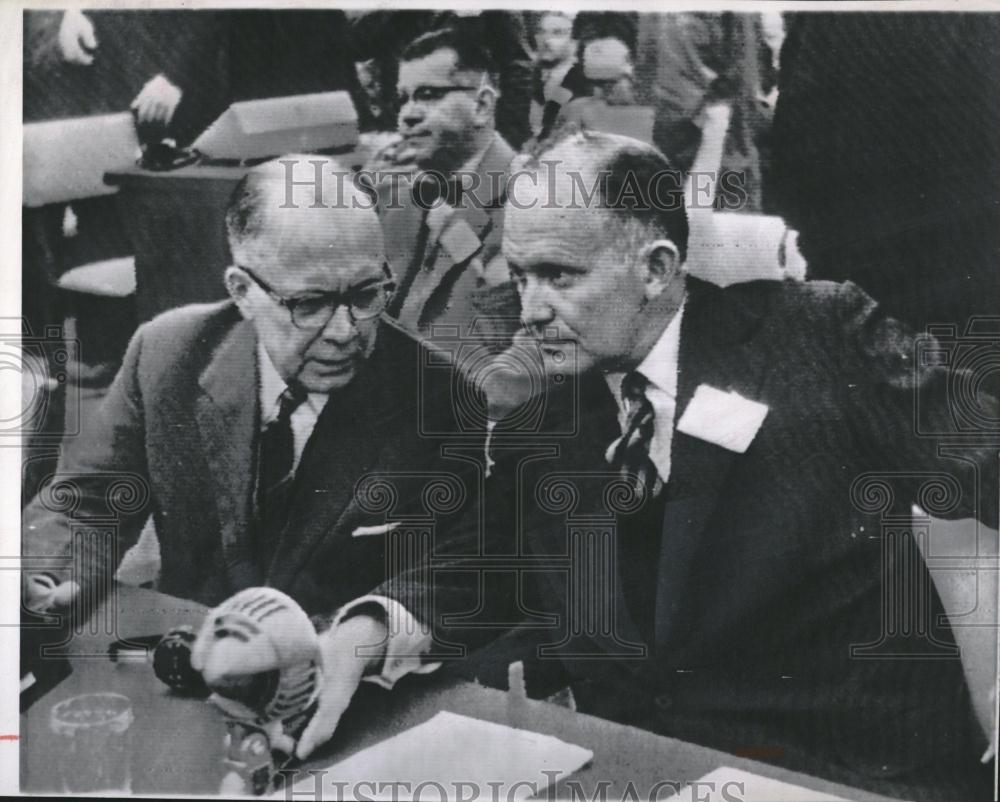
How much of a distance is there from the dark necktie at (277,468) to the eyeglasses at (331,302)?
21 centimetres

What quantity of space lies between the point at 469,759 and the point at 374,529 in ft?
2.32

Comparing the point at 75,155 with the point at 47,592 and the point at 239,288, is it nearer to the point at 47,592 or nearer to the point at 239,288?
the point at 239,288

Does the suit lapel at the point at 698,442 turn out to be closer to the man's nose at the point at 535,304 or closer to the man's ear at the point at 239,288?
the man's nose at the point at 535,304

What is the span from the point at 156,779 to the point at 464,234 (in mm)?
1791

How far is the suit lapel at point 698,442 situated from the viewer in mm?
2893

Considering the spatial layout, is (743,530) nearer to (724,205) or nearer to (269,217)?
(724,205)

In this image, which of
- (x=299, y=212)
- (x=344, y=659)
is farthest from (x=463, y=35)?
(x=344, y=659)

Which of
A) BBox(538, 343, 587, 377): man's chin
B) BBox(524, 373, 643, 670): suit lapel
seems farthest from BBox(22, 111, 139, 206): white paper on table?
BBox(524, 373, 643, 670): suit lapel

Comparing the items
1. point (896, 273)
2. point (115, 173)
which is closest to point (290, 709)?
point (115, 173)

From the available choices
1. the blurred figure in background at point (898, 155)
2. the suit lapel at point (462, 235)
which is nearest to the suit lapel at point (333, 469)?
the suit lapel at point (462, 235)

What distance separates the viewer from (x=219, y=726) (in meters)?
2.93

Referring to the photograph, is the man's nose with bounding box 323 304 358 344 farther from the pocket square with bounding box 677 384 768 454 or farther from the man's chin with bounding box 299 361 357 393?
the pocket square with bounding box 677 384 768 454

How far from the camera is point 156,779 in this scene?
116 inches

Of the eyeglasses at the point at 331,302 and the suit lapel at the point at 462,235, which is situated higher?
the suit lapel at the point at 462,235
